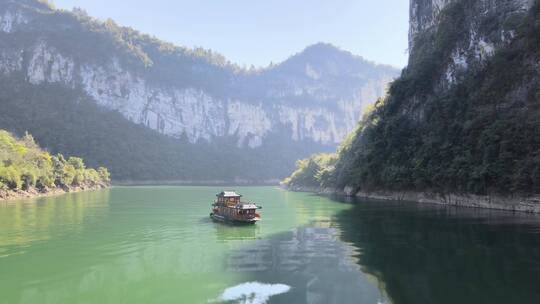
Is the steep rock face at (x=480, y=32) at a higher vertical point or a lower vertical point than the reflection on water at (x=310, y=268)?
higher

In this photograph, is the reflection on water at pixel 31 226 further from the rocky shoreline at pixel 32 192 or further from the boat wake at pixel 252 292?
the rocky shoreline at pixel 32 192

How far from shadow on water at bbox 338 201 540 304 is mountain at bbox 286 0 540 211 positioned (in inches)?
340

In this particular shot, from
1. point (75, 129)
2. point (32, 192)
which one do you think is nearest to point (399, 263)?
point (32, 192)

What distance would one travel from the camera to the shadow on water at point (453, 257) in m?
14.8

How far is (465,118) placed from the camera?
177 ft

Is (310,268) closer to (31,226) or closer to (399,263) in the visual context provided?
(399,263)

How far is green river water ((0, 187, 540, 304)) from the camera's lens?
593 inches

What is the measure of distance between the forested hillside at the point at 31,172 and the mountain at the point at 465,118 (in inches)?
2250

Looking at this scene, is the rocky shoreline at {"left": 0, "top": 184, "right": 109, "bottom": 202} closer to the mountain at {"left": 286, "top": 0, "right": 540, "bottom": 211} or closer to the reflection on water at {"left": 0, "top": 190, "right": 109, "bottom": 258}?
the reflection on water at {"left": 0, "top": 190, "right": 109, "bottom": 258}

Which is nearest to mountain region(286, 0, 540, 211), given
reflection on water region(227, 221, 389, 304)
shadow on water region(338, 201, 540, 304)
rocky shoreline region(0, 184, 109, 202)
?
shadow on water region(338, 201, 540, 304)

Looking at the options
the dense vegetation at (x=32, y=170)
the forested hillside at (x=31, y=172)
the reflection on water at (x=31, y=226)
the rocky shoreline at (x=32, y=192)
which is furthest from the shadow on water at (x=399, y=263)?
the dense vegetation at (x=32, y=170)

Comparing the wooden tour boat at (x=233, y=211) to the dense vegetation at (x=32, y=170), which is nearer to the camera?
the wooden tour boat at (x=233, y=211)

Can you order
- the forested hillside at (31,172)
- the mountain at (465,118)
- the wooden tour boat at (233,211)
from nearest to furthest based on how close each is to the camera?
the wooden tour boat at (233,211) < the mountain at (465,118) < the forested hillside at (31,172)

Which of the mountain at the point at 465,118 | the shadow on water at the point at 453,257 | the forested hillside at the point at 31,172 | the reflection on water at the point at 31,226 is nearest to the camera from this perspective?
the shadow on water at the point at 453,257
